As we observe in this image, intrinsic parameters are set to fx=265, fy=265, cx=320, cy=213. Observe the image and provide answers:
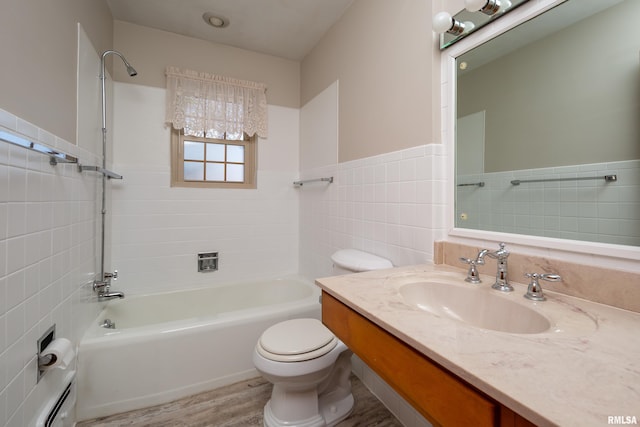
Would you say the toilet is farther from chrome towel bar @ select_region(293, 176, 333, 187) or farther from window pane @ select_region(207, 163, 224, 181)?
window pane @ select_region(207, 163, 224, 181)

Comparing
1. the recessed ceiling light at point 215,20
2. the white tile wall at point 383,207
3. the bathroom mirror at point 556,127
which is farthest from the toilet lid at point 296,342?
the recessed ceiling light at point 215,20

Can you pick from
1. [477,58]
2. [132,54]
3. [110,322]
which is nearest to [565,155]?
[477,58]

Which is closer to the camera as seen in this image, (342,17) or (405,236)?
(405,236)

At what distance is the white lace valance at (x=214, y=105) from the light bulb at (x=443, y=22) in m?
1.71

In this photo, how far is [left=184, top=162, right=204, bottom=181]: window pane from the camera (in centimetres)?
235

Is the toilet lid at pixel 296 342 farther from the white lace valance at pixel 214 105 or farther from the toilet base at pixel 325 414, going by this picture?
the white lace valance at pixel 214 105

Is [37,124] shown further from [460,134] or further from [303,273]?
[303,273]

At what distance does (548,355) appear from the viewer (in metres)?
0.52

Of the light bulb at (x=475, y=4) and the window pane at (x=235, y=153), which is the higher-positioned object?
the light bulb at (x=475, y=4)

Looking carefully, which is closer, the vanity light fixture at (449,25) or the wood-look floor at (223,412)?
the vanity light fixture at (449,25)

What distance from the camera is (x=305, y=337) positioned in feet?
4.33

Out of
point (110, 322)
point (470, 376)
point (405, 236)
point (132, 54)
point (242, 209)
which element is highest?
point (132, 54)

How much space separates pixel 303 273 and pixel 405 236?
4.63ft

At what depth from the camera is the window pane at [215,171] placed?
2.43 meters
